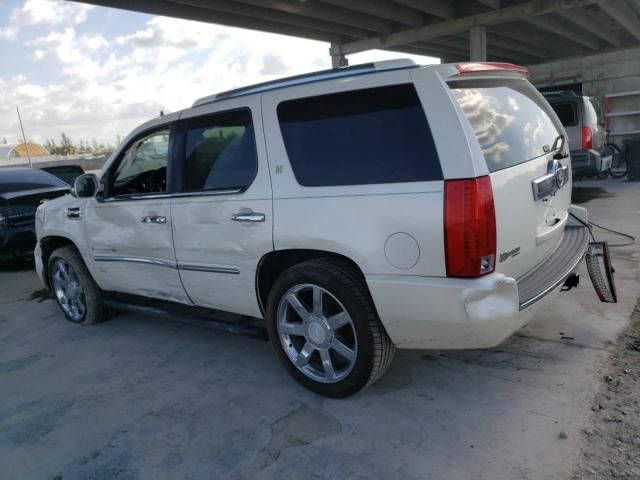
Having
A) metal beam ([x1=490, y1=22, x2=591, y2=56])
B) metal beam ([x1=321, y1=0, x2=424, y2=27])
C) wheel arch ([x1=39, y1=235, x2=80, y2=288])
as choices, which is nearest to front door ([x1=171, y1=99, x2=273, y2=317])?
wheel arch ([x1=39, y1=235, x2=80, y2=288])

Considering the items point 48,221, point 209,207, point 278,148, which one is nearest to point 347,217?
point 278,148

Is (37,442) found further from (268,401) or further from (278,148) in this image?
(278,148)

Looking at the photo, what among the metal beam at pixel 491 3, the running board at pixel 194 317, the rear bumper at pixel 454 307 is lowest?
the running board at pixel 194 317

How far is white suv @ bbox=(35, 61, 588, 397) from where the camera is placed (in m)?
2.59

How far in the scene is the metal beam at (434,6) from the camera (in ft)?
44.1

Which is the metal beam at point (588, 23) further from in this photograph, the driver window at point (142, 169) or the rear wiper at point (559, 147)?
the driver window at point (142, 169)

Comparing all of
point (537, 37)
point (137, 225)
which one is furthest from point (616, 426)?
point (537, 37)

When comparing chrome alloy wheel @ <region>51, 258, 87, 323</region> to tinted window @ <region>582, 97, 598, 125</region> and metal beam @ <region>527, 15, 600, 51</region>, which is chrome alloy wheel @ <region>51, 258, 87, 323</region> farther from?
metal beam @ <region>527, 15, 600, 51</region>

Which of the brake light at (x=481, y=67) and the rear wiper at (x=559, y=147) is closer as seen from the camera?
the brake light at (x=481, y=67)

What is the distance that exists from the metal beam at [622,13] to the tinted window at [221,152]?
1458cm

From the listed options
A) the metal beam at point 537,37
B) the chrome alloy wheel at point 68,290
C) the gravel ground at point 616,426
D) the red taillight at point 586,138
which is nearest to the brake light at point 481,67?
the gravel ground at point 616,426

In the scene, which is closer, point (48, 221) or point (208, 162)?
point (208, 162)

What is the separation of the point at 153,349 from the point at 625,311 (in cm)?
381

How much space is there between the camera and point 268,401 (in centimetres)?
326
